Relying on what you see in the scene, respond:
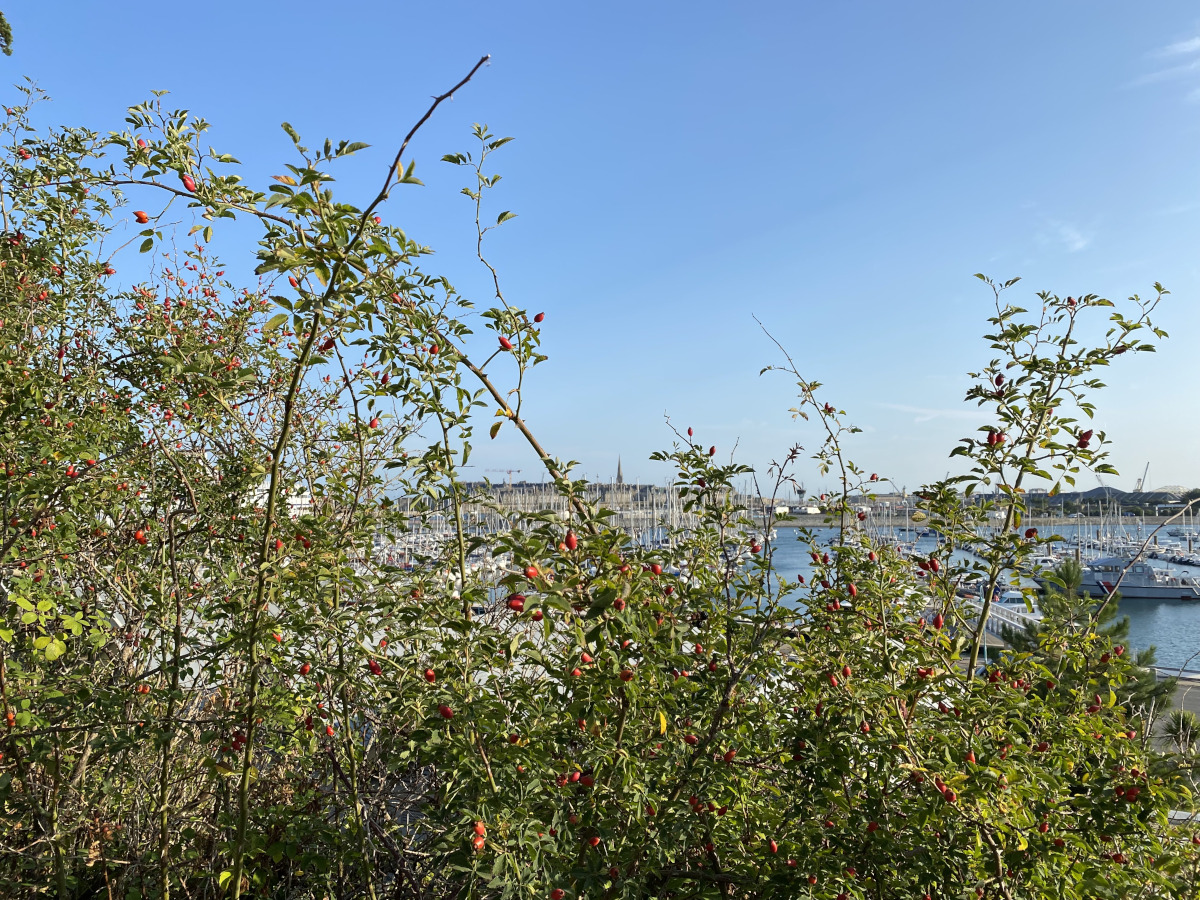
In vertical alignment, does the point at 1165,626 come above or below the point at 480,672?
below

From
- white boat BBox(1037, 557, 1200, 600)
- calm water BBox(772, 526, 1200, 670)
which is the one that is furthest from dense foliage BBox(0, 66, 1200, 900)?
white boat BBox(1037, 557, 1200, 600)

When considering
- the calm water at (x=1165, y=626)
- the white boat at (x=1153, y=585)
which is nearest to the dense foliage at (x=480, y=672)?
the calm water at (x=1165, y=626)

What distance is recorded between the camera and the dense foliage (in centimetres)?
173

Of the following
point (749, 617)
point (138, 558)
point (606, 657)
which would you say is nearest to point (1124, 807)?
point (749, 617)

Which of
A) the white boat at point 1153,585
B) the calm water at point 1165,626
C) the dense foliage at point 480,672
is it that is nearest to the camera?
the dense foliage at point 480,672

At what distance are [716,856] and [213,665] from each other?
71.7 inches

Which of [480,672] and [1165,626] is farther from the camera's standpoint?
[1165,626]

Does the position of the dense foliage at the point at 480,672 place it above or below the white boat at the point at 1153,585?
above

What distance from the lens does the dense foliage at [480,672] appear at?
5.68 feet

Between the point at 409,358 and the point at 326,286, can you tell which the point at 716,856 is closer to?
the point at 409,358

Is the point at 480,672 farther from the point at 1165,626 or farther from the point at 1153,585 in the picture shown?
the point at 1153,585

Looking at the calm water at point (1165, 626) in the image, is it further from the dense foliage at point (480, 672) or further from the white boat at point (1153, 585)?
the dense foliage at point (480, 672)

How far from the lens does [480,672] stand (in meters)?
2.05

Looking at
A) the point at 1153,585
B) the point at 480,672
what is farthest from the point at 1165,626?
the point at 480,672
